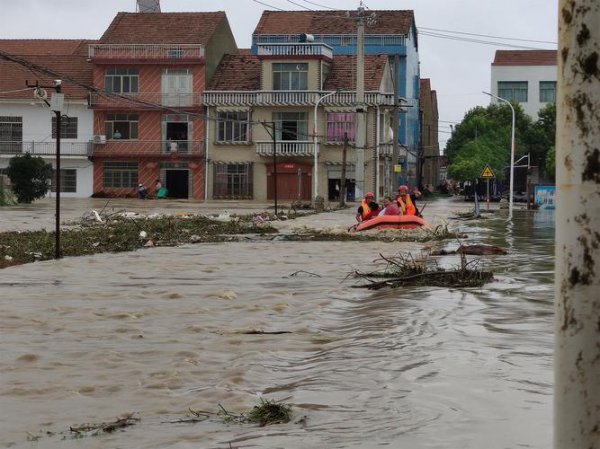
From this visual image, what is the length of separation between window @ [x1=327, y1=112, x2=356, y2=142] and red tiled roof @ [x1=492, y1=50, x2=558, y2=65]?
128ft

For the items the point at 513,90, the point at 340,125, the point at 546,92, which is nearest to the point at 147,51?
the point at 340,125

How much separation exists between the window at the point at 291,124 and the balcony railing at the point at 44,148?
12.9 m

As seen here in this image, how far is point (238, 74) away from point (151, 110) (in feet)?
21.1

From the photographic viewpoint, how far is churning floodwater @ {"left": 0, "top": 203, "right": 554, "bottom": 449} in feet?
21.5

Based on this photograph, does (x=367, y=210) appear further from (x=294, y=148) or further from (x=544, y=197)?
(x=294, y=148)

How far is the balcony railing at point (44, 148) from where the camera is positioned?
234 feet

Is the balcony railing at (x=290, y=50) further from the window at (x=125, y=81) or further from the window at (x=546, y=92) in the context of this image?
the window at (x=546, y=92)

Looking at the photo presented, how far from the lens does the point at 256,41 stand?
79062 mm

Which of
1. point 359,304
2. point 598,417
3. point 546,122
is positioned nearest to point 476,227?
point 359,304

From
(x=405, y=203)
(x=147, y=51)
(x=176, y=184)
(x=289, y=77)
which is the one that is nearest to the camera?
(x=405, y=203)

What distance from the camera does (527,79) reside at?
102 meters

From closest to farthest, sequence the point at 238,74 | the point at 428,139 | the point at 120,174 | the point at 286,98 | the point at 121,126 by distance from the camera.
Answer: the point at 286,98 < the point at 121,126 < the point at 238,74 < the point at 120,174 < the point at 428,139

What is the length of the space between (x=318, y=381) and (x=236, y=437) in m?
1.90

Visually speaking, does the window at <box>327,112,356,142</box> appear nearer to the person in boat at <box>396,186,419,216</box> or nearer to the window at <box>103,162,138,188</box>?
the window at <box>103,162,138,188</box>
